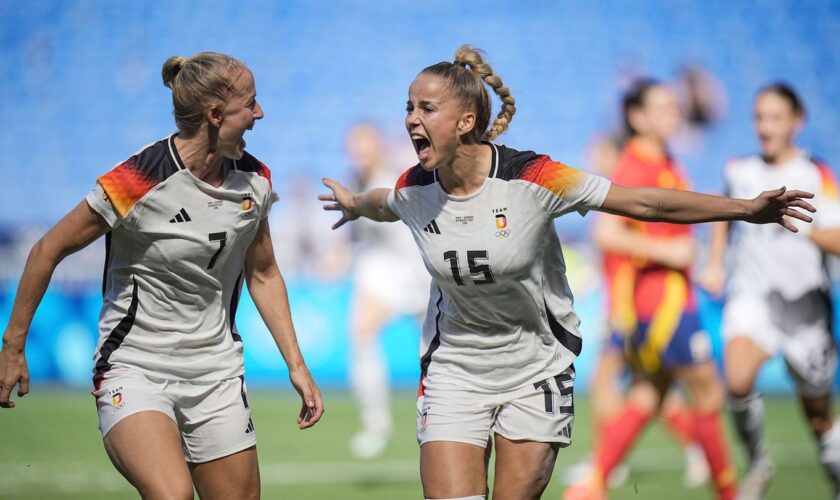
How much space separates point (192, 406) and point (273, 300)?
A: 66 cm

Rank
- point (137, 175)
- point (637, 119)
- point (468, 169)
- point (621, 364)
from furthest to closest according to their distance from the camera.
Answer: point (621, 364) < point (637, 119) < point (468, 169) < point (137, 175)

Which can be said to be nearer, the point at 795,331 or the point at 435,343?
the point at 435,343

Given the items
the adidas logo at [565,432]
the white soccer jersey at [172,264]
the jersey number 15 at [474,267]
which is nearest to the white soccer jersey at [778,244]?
the adidas logo at [565,432]

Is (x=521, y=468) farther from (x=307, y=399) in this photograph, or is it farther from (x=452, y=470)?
(x=307, y=399)

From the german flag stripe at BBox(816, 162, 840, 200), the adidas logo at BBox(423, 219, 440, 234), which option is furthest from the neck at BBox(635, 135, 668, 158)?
the adidas logo at BBox(423, 219, 440, 234)

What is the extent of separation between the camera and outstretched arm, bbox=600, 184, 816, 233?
4707 millimetres

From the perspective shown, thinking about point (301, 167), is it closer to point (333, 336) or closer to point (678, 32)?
point (333, 336)

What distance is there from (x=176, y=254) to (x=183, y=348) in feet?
1.42

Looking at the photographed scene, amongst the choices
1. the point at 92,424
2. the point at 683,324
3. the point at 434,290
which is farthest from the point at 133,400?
the point at 92,424

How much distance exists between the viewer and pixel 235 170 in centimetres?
493

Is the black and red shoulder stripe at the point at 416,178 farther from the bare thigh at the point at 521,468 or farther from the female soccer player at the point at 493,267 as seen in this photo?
the bare thigh at the point at 521,468

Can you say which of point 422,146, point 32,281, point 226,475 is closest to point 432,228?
point 422,146

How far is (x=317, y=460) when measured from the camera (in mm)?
10094

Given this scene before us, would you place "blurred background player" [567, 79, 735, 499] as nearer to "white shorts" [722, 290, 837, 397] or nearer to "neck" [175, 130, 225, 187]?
"white shorts" [722, 290, 837, 397]
